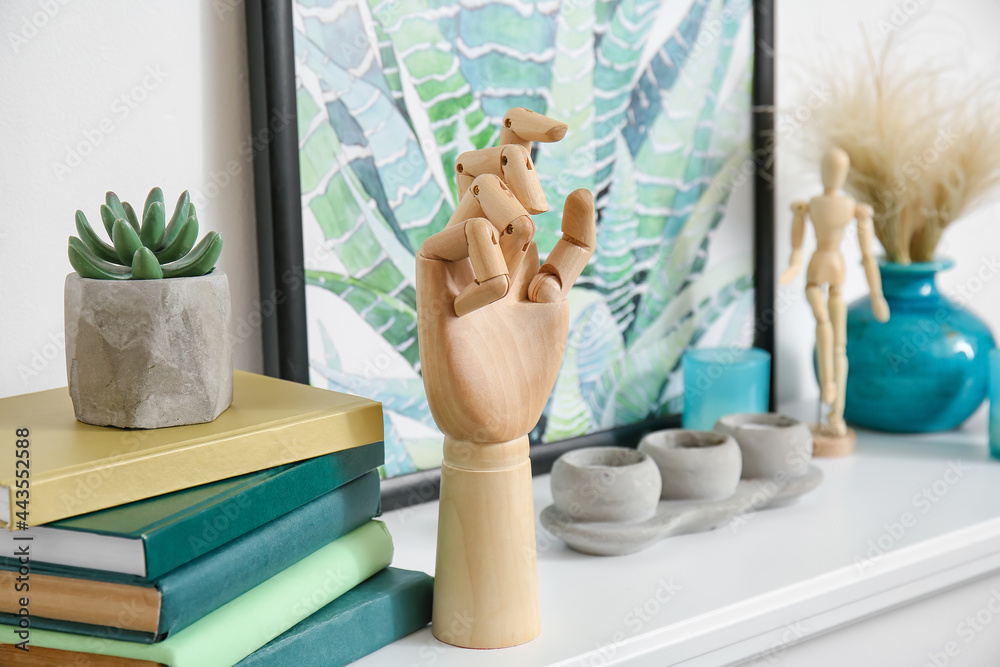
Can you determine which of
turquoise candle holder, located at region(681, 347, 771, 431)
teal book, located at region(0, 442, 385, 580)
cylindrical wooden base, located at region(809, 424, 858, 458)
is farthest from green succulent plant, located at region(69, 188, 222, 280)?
cylindrical wooden base, located at region(809, 424, 858, 458)

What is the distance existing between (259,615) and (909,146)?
0.80 meters

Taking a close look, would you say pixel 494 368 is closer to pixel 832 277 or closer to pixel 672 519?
pixel 672 519

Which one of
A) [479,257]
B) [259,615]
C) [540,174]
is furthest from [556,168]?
[259,615]

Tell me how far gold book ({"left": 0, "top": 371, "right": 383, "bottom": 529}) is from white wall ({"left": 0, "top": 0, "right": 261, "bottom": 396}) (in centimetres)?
9

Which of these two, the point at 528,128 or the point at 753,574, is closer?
the point at 528,128

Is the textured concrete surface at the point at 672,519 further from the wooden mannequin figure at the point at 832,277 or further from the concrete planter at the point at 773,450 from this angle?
the wooden mannequin figure at the point at 832,277

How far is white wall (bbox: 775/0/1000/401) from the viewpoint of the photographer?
3.28ft

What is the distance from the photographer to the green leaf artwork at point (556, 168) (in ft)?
2.31

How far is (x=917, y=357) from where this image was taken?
928 millimetres

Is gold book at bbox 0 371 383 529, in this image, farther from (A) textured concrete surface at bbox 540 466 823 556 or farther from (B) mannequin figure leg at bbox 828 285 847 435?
(B) mannequin figure leg at bbox 828 285 847 435

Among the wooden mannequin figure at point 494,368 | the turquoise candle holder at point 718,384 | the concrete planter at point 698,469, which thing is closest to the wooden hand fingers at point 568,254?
the wooden mannequin figure at point 494,368

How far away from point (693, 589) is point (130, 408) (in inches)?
15.1

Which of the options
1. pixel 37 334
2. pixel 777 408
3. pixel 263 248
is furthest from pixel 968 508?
pixel 37 334

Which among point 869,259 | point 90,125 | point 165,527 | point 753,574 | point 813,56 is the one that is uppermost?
point 813,56
